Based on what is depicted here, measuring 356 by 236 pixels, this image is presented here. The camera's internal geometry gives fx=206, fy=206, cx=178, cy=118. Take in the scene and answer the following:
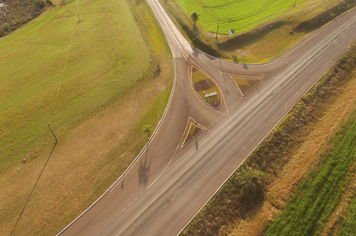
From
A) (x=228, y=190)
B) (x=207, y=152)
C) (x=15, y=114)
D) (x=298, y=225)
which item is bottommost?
(x=298, y=225)

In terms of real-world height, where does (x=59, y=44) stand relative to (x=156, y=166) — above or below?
above

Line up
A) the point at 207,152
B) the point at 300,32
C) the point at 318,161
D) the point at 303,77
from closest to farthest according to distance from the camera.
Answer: the point at 318,161, the point at 207,152, the point at 303,77, the point at 300,32

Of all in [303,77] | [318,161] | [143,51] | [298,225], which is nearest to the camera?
[298,225]

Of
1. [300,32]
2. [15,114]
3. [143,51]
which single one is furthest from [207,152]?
[300,32]

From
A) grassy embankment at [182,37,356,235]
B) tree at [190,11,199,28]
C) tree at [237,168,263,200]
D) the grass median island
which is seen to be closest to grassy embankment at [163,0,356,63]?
tree at [190,11,199,28]

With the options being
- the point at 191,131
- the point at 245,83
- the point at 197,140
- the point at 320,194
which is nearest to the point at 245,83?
the point at 245,83

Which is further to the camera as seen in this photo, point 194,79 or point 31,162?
point 194,79

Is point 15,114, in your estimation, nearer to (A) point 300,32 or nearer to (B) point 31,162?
(B) point 31,162
